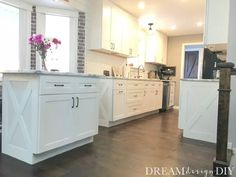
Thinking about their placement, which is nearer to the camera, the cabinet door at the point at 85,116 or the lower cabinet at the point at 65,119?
the lower cabinet at the point at 65,119

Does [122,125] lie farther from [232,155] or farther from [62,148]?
[232,155]

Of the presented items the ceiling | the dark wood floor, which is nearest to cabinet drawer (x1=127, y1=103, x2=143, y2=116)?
the dark wood floor

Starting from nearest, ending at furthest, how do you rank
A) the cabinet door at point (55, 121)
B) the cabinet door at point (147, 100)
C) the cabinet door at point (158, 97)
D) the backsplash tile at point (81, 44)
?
the cabinet door at point (55, 121), the backsplash tile at point (81, 44), the cabinet door at point (147, 100), the cabinet door at point (158, 97)

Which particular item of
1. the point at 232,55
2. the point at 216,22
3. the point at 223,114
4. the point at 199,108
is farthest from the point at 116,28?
the point at 223,114

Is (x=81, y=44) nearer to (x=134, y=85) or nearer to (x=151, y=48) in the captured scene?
(x=134, y=85)

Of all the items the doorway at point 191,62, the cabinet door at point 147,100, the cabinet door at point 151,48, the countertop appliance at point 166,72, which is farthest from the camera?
the doorway at point 191,62

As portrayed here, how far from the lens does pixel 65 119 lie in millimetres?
2416

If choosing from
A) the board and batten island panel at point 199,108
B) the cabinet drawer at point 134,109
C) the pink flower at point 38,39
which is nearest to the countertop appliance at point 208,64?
the board and batten island panel at point 199,108

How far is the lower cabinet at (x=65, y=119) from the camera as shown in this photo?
2.16m

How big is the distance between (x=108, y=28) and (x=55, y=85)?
100 inches

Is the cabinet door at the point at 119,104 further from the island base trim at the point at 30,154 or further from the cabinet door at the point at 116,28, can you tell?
the island base trim at the point at 30,154

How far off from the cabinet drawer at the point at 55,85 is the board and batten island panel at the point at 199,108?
1.93m

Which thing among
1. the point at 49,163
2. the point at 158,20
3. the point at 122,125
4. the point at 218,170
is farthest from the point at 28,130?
the point at 158,20

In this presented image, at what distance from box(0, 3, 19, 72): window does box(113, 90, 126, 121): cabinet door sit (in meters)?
1.84
